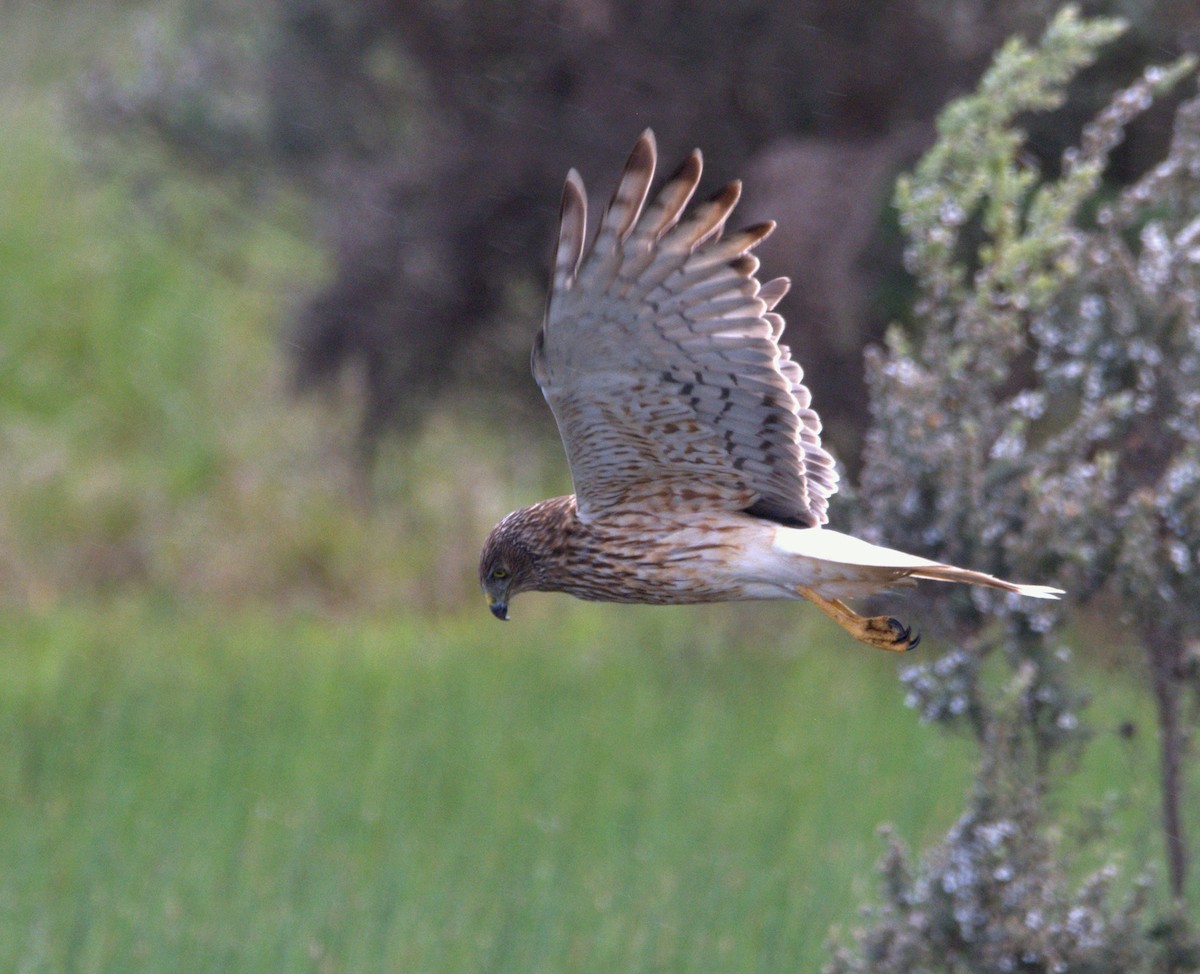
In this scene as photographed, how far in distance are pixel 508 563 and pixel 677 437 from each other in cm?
49

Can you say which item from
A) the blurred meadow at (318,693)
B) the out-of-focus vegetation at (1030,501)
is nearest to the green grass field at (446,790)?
the blurred meadow at (318,693)

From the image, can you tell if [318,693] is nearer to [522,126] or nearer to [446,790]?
[446,790]

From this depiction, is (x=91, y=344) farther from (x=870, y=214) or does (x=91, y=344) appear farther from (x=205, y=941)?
(x=205, y=941)

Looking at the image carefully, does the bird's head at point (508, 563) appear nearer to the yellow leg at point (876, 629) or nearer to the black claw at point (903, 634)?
the yellow leg at point (876, 629)

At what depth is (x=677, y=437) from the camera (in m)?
3.55

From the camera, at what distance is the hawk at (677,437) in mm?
3186

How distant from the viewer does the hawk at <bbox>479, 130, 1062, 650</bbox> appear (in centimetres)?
319

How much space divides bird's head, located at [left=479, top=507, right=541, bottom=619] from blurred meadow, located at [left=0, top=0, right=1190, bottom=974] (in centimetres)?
140

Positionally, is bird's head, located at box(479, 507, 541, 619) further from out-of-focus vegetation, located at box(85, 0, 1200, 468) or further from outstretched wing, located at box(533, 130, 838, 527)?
out-of-focus vegetation, located at box(85, 0, 1200, 468)

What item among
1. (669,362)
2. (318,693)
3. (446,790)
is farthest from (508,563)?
(318,693)

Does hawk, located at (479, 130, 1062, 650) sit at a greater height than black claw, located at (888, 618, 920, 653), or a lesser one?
greater

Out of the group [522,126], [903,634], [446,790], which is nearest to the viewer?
[903,634]

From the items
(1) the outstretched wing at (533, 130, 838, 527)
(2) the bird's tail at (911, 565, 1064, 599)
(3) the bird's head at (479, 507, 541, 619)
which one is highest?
(1) the outstretched wing at (533, 130, 838, 527)

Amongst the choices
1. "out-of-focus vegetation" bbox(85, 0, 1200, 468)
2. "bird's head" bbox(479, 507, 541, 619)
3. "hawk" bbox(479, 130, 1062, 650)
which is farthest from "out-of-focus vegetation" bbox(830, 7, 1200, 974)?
"out-of-focus vegetation" bbox(85, 0, 1200, 468)
